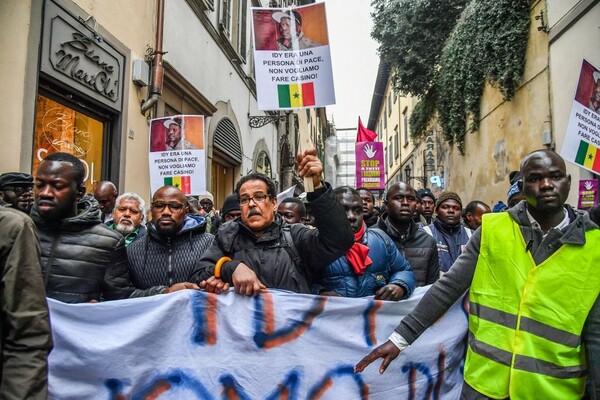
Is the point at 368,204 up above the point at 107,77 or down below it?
below

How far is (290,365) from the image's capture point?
2465 millimetres

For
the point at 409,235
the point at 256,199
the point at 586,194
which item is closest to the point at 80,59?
the point at 256,199

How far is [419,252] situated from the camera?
3570 mm

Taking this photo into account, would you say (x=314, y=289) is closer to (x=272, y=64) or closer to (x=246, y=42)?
(x=272, y=64)

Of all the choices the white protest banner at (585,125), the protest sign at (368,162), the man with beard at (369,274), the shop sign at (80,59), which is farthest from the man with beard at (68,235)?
the protest sign at (368,162)

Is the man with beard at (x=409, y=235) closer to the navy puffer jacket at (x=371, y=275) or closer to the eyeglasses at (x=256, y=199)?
the navy puffer jacket at (x=371, y=275)

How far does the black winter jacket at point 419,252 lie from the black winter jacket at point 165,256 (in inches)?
59.8

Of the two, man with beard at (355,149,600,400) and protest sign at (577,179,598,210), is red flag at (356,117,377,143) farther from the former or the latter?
man with beard at (355,149,600,400)

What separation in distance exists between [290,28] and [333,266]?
3.25 metres

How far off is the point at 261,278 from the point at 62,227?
42.6 inches

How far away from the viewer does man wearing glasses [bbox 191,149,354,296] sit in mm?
2342

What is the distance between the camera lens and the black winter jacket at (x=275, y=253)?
2.40 meters

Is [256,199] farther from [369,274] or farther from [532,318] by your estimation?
[532,318]

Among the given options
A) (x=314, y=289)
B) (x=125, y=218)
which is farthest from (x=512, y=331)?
(x=125, y=218)
